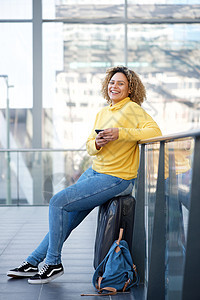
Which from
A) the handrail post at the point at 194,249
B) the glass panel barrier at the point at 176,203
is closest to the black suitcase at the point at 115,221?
the glass panel barrier at the point at 176,203

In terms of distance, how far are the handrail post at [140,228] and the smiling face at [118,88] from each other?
0.33m

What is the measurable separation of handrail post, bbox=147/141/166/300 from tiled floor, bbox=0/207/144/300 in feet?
1.31

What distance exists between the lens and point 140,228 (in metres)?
2.40

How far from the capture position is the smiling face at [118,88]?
2592 mm

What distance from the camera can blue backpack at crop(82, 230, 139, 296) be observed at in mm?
2312

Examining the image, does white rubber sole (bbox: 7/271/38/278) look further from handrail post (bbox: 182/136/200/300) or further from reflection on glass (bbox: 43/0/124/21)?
reflection on glass (bbox: 43/0/124/21)

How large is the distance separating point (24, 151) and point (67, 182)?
29.6 inches

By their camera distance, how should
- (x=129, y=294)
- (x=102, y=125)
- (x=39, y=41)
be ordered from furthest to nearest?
(x=39, y=41) < (x=102, y=125) < (x=129, y=294)

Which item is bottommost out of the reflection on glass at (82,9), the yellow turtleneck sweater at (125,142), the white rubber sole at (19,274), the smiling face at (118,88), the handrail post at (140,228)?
the white rubber sole at (19,274)

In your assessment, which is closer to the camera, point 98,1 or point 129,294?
point 129,294

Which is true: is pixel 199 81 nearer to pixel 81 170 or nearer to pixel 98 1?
pixel 98 1

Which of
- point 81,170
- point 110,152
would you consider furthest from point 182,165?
point 81,170

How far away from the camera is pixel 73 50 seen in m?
7.92

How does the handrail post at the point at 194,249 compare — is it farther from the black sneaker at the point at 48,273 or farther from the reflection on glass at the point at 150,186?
the black sneaker at the point at 48,273
